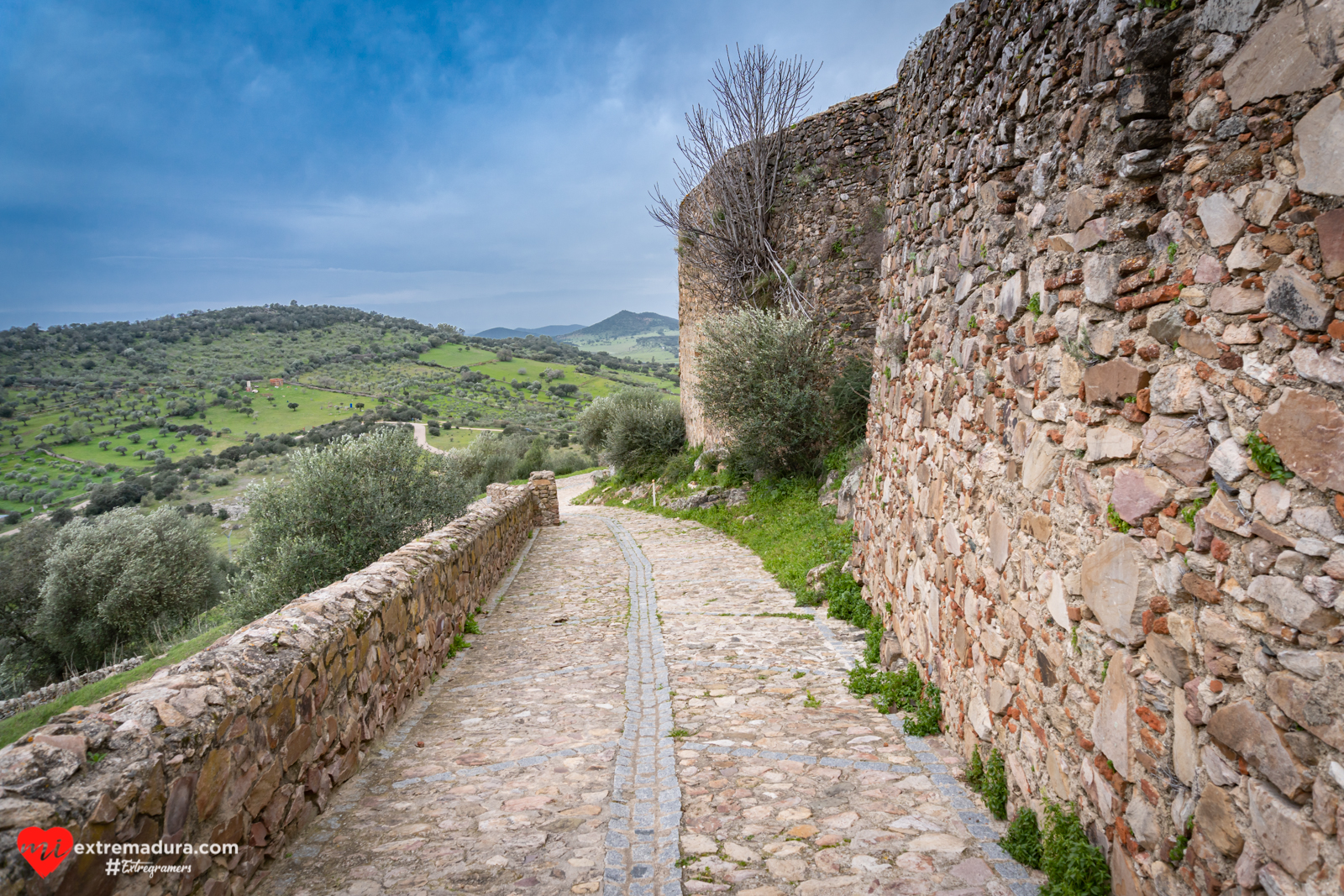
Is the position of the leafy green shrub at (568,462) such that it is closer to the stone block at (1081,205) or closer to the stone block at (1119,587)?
the stone block at (1081,205)

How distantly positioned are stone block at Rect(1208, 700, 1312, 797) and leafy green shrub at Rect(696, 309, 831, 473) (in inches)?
465

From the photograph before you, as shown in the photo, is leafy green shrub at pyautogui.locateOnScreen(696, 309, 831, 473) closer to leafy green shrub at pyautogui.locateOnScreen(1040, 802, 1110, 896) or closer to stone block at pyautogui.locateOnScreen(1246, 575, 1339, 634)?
leafy green shrub at pyautogui.locateOnScreen(1040, 802, 1110, 896)

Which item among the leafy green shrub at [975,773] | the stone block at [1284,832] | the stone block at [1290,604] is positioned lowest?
the leafy green shrub at [975,773]

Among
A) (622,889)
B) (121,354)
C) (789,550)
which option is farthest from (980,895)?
(121,354)

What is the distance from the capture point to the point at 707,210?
1786cm

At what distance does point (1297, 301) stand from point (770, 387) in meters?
12.3

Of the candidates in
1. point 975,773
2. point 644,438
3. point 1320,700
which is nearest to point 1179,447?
point 1320,700

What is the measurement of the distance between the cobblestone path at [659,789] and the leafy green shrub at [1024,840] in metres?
0.05

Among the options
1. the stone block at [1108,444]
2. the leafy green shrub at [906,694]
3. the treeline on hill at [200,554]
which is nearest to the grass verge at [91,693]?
the treeline on hill at [200,554]

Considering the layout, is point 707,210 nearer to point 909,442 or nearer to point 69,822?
point 909,442

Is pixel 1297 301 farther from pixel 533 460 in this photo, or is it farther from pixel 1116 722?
pixel 533 460

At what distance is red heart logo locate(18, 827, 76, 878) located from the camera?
1.98m

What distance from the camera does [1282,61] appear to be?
1.79 metres

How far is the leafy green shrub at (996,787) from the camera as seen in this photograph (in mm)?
3279
